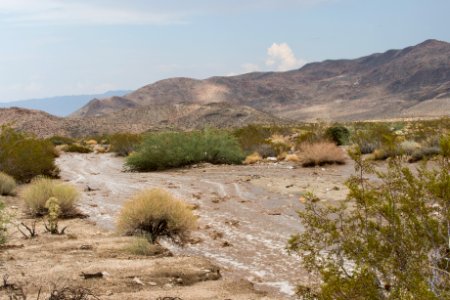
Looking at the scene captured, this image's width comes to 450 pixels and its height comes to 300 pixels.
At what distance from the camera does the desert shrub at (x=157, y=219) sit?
9.73 metres

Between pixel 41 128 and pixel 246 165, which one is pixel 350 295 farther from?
pixel 41 128

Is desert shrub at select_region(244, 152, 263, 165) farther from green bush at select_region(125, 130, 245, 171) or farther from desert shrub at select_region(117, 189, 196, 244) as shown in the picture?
desert shrub at select_region(117, 189, 196, 244)

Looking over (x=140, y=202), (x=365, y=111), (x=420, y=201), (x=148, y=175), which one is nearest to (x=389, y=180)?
(x=420, y=201)

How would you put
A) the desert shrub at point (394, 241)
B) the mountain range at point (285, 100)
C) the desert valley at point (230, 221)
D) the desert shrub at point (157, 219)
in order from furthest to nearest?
1. the mountain range at point (285, 100)
2. the desert shrub at point (157, 219)
3. the desert valley at point (230, 221)
4. the desert shrub at point (394, 241)

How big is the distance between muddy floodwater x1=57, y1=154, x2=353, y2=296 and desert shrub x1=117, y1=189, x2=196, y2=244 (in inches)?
15.8

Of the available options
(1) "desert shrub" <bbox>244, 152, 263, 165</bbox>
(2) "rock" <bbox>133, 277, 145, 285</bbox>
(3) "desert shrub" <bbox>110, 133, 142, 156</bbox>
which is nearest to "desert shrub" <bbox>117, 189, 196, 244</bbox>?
(2) "rock" <bbox>133, 277, 145, 285</bbox>

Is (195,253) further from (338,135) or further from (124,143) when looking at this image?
(124,143)

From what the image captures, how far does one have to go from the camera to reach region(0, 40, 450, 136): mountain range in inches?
4385

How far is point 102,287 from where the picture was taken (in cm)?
664

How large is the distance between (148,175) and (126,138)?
1536 centimetres

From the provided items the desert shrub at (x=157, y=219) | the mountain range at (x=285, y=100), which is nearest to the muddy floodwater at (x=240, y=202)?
the desert shrub at (x=157, y=219)

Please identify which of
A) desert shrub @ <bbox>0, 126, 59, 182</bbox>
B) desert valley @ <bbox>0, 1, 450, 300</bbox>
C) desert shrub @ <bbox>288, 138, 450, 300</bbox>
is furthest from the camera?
desert shrub @ <bbox>0, 126, 59, 182</bbox>

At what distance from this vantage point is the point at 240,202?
46.4ft

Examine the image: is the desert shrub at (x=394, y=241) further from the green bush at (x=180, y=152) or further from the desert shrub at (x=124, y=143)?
the desert shrub at (x=124, y=143)
